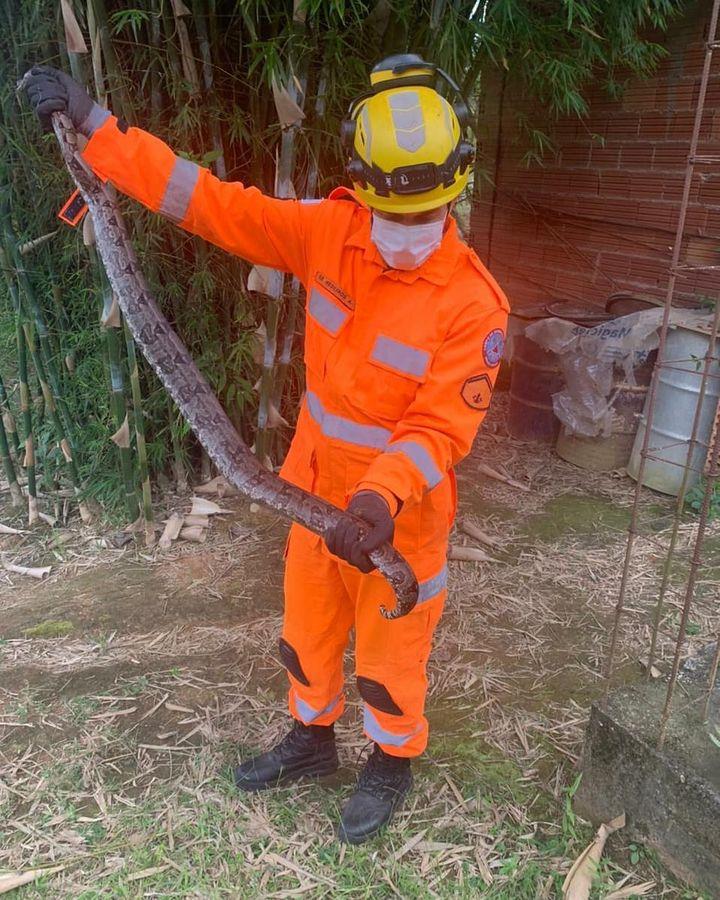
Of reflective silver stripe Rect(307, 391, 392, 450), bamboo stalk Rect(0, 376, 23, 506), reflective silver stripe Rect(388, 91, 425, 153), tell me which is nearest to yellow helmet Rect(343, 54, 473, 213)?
reflective silver stripe Rect(388, 91, 425, 153)

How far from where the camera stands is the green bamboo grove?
285 centimetres

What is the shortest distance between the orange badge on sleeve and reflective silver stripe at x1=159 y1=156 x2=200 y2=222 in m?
0.86

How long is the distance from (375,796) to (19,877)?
1.02 m

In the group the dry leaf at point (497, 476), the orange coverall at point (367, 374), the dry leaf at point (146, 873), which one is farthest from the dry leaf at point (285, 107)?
the dry leaf at point (497, 476)

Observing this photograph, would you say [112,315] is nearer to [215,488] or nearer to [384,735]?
[215,488]

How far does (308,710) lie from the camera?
2.19 metres

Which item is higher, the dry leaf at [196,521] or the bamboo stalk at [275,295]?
the bamboo stalk at [275,295]

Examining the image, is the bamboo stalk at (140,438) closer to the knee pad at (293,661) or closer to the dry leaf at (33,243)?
the dry leaf at (33,243)

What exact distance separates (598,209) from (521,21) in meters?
2.51

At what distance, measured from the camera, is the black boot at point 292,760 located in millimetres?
2266

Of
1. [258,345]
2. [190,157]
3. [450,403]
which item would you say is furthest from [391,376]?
[258,345]

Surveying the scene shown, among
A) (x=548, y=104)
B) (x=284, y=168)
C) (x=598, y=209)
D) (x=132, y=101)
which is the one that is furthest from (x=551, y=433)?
(x=132, y=101)

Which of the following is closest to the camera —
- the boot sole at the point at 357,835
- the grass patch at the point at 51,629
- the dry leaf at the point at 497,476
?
the boot sole at the point at 357,835

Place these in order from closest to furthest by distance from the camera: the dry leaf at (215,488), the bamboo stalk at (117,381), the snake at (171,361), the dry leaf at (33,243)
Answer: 1. the snake at (171,361)
2. the bamboo stalk at (117,381)
3. the dry leaf at (33,243)
4. the dry leaf at (215,488)
